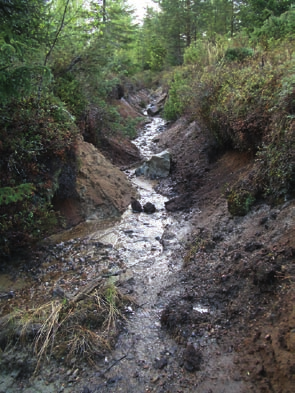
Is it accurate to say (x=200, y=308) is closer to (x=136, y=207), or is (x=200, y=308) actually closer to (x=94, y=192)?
(x=136, y=207)

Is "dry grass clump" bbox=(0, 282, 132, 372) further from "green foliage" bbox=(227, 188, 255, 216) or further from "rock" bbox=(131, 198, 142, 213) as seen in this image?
"rock" bbox=(131, 198, 142, 213)

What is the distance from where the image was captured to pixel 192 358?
12.5 feet

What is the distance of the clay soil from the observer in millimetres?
3371

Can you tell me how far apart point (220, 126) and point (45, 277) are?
6.00 metres

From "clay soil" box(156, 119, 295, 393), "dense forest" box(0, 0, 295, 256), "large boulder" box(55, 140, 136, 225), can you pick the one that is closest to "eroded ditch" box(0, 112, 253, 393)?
"clay soil" box(156, 119, 295, 393)

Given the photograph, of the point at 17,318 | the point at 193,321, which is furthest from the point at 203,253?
the point at 17,318

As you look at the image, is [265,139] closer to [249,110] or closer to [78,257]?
[249,110]

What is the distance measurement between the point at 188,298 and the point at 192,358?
1164 millimetres

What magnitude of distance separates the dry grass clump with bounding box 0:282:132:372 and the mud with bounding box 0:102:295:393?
15cm

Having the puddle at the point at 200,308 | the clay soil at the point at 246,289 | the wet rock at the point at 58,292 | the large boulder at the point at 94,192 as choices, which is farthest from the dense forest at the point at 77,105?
the puddle at the point at 200,308

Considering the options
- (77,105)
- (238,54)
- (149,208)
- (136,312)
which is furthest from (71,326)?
(238,54)

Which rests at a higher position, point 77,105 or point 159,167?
point 77,105

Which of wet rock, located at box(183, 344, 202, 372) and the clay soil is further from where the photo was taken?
wet rock, located at box(183, 344, 202, 372)

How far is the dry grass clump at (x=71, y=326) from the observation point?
425 centimetres
